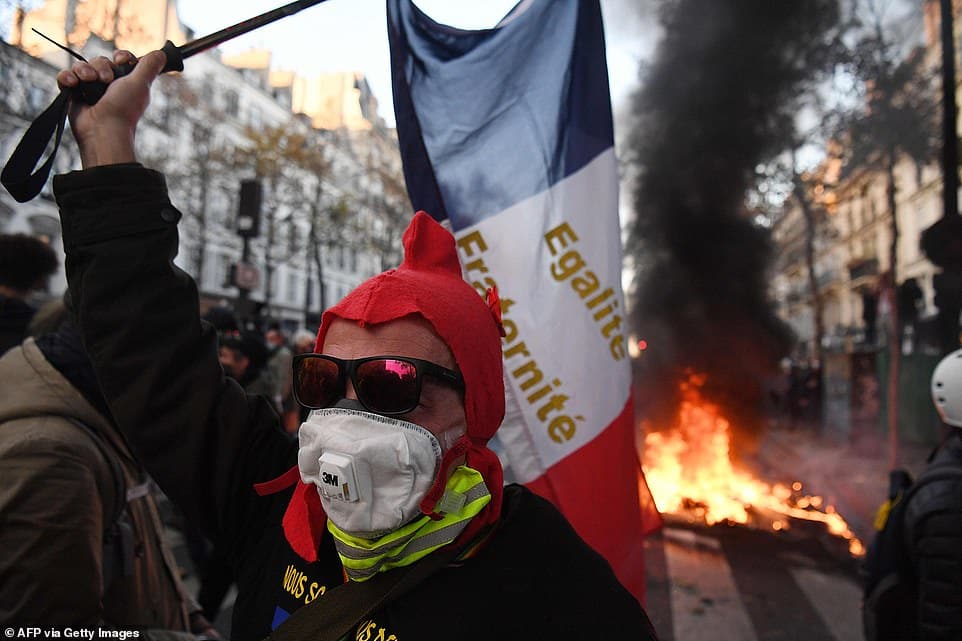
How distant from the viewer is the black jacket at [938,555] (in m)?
2.01

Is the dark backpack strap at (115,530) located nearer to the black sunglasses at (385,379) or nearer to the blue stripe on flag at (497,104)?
the black sunglasses at (385,379)

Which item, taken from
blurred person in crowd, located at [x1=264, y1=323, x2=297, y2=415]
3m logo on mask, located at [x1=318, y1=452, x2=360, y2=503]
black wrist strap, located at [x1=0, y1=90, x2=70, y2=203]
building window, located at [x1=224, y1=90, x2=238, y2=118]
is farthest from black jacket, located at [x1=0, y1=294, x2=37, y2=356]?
building window, located at [x1=224, y1=90, x2=238, y2=118]

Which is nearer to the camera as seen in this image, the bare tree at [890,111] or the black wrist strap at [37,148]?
the black wrist strap at [37,148]

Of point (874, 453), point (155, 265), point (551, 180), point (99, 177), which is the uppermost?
point (551, 180)

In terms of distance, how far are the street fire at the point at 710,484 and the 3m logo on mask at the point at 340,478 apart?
5310mm

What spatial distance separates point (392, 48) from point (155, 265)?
1200mm

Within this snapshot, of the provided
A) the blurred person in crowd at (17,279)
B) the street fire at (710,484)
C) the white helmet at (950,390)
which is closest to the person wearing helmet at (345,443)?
the white helmet at (950,390)

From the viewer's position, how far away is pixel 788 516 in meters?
7.25

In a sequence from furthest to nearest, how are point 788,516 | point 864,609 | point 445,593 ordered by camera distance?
point 788,516
point 864,609
point 445,593

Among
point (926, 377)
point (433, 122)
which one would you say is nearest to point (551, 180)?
point (433, 122)

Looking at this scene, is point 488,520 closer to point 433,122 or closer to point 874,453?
point 433,122

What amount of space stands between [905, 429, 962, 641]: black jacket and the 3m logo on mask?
1.92 metres

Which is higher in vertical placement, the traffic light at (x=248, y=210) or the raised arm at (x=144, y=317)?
the traffic light at (x=248, y=210)

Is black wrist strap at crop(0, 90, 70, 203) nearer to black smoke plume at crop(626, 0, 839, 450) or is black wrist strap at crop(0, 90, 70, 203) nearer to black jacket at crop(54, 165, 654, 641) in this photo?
black jacket at crop(54, 165, 654, 641)
